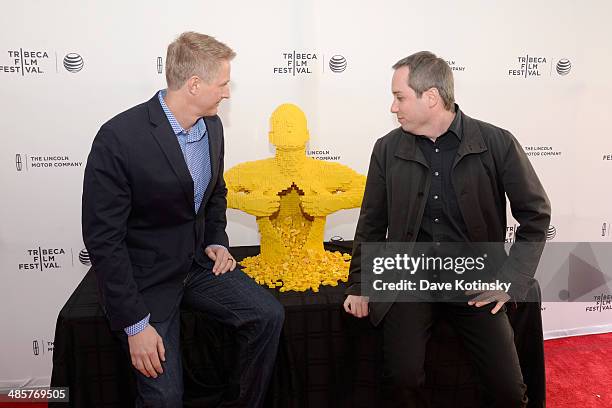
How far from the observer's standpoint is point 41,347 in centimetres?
→ 278

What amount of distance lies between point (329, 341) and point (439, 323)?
42 centimetres

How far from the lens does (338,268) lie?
2.24 metres

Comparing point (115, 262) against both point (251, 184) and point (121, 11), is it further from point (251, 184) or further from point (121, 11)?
point (121, 11)

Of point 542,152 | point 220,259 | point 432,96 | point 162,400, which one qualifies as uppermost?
point 432,96

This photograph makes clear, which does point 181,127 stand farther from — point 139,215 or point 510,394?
point 510,394

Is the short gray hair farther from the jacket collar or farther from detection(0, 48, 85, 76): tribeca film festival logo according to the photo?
detection(0, 48, 85, 76): tribeca film festival logo

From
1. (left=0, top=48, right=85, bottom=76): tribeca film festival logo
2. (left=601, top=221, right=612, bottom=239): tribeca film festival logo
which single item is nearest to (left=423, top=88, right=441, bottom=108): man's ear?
(left=0, top=48, right=85, bottom=76): tribeca film festival logo

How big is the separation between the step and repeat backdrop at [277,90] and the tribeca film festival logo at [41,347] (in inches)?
0.5

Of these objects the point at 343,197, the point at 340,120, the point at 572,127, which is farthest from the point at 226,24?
the point at 572,127

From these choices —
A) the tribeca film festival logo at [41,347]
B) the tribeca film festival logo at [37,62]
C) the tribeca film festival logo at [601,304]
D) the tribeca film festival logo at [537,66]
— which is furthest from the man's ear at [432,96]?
the tribeca film festival logo at [41,347]

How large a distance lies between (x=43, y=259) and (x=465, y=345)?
2.14 m

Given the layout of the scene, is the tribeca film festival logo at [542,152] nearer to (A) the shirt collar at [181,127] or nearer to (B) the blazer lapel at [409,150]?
(B) the blazer lapel at [409,150]

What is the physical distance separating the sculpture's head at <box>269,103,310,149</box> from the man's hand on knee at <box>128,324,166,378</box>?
0.92 meters

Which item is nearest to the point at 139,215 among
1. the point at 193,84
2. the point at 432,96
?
the point at 193,84
